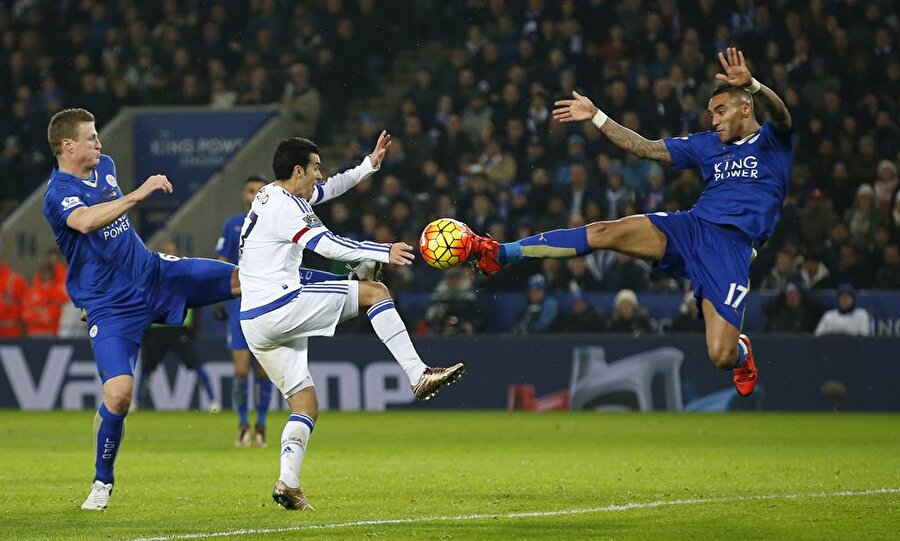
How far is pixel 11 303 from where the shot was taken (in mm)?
21406

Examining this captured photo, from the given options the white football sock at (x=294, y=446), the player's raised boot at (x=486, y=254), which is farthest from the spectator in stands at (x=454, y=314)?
the white football sock at (x=294, y=446)

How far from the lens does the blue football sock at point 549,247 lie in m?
9.21

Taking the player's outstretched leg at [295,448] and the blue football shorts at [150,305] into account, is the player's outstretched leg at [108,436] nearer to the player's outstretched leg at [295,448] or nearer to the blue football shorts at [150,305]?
the blue football shorts at [150,305]

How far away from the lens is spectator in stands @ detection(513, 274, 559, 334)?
19.3 metres

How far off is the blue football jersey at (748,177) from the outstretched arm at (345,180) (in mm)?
2019

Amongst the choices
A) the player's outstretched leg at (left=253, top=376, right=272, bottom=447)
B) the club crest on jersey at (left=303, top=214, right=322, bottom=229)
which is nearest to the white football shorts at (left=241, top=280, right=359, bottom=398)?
the club crest on jersey at (left=303, top=214, right=322, bottom=229)

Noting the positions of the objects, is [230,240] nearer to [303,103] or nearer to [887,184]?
[887,184]

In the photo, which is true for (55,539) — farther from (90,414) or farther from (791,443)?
(90,414)

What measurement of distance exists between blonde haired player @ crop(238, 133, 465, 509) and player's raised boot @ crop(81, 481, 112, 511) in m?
1.13

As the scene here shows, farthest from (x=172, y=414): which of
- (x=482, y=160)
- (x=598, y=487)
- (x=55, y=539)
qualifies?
(x=55, y=539)

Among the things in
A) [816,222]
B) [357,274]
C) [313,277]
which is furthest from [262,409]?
[816,222]

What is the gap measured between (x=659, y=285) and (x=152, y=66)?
10.5m

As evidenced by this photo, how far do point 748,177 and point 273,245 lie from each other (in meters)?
3.10

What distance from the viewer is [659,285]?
1961cm
